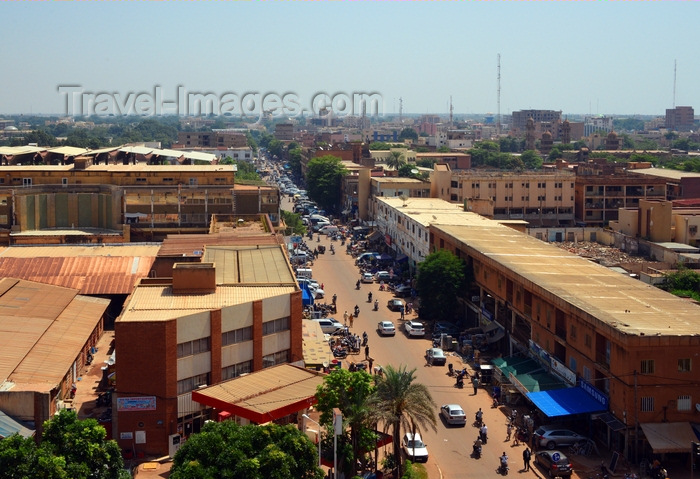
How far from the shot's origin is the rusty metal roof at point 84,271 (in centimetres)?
3669

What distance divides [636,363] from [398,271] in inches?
1181

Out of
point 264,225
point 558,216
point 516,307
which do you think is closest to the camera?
point 516,307

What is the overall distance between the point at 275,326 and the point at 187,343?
3366 millimetres

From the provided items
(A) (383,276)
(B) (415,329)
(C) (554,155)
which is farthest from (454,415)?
(C) (554,155)

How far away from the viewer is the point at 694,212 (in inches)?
2224

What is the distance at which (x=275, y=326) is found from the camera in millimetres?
27312

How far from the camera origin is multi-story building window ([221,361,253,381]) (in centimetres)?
2590

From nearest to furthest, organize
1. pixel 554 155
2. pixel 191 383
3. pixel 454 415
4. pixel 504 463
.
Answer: pixel 504 463 → pixel 191 383 → pixel 454 415 → pixel 554 155

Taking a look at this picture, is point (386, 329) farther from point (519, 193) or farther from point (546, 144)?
point (546, 144)

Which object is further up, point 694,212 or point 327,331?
point 694,212

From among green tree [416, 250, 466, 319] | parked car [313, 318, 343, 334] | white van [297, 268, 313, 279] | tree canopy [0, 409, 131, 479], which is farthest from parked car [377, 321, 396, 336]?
tree canopy [0, 409, 131, 479]

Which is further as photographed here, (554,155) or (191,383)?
(554,155)

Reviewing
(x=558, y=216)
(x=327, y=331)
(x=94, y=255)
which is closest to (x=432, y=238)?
(x=327, y=331)

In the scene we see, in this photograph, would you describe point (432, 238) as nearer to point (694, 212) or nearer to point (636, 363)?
point (694, 212)
